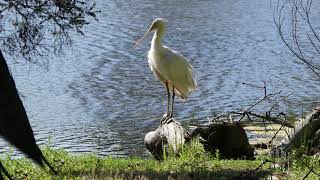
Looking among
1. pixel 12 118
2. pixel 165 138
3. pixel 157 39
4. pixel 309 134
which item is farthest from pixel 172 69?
pixel 12 118

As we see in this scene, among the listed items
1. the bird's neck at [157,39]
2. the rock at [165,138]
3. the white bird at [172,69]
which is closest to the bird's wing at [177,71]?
the white bird at [172,69]

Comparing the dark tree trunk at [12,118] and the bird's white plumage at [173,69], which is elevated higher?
the dark tree trunk at [12,118]

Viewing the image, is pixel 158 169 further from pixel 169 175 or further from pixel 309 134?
pixel 309 134

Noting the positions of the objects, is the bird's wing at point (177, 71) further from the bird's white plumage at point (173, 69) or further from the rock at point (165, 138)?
the rock at point (165, 138)

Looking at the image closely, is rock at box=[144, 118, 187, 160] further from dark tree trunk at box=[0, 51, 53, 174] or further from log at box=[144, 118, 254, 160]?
dark tree trunk at box=[0, 51, 53, 174]

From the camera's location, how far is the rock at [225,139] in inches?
350

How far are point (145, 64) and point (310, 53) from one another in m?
5.24

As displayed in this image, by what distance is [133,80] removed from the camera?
58.0ft

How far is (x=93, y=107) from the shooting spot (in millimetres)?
15398

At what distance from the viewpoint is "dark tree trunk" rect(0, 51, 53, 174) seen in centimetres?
280

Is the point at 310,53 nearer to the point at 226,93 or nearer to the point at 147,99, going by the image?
the point at 226,93

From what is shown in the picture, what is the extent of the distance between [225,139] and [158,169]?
243 cm

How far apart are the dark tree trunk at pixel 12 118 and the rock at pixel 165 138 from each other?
5.76m

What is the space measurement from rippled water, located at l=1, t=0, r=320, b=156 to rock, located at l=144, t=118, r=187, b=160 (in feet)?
2.74
